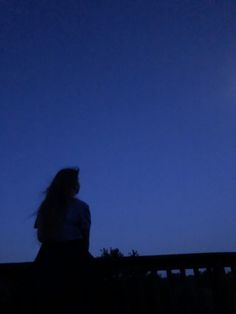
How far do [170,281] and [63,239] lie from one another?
3.53 ft

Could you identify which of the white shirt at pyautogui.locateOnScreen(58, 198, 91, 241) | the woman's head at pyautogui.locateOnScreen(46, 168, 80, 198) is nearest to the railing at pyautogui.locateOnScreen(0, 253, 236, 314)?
the white shirt at pyautogui.locateOnScreen(58, 198, 91, 241)

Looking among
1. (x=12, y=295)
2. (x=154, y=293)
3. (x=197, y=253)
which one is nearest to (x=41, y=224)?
(x=12, y=295)

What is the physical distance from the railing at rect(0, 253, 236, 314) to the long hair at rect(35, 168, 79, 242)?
0.55 m

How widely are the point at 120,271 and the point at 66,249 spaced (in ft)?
2.50

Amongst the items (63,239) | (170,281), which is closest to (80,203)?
(63,239)

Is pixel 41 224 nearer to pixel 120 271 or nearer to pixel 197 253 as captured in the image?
pixel 120 271

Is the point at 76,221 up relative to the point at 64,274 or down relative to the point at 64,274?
up

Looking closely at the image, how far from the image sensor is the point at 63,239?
81.2 inches

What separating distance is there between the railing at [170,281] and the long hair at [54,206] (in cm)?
55

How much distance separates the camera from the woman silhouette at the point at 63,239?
74.5 inches

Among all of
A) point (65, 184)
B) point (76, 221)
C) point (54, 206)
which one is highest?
point (65, 184)

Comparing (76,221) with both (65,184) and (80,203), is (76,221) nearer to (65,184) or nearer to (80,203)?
(80,203)

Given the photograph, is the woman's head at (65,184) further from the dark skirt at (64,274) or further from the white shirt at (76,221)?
the dark skirt at (64,274)

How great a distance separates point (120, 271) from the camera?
2.59 m
